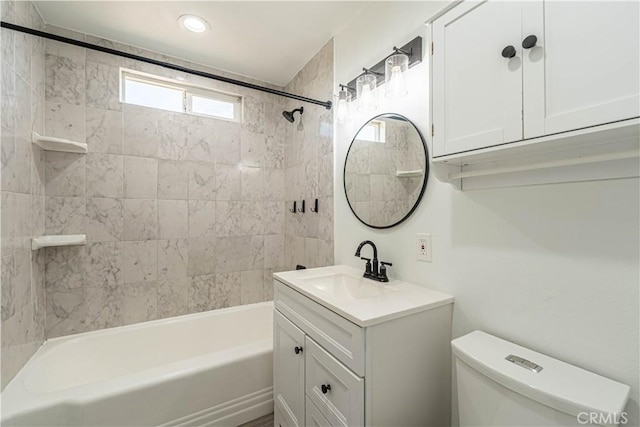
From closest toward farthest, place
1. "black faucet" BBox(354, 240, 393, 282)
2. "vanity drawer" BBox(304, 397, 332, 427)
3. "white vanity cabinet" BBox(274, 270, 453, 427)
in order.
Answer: "white vanity cabinet" BBox(274, 270, 453, 427) → "vanity drawer" BBox(304, 397, 332, 427) → "black faucet" BBox(354, 240, 393, 282)

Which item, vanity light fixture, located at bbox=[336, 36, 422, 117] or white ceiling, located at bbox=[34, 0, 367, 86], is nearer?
vanity light fixture, located at bbox=[336, 36, 422, 117]

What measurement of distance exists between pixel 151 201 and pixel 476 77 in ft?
7.66

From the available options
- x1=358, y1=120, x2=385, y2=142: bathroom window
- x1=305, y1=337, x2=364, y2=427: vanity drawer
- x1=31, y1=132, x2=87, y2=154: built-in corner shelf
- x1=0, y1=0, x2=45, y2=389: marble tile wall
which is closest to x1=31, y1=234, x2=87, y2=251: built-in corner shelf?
x1=0, y1=0, x2=45, y2=389: marble tile wall

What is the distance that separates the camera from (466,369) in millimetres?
902

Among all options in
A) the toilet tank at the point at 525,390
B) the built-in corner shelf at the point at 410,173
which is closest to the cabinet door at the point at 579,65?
the built-in corner shelf at the point at 410,173

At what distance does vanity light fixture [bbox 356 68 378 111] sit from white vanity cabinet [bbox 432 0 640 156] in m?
0.52

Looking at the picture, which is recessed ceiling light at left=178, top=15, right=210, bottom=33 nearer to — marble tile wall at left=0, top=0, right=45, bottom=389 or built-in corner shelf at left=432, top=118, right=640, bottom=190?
marble tile wall at left=0, top=0, right=45, bottom=389

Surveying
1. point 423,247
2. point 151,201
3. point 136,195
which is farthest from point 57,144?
point 423,247

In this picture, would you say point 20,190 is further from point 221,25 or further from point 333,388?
point 333,388

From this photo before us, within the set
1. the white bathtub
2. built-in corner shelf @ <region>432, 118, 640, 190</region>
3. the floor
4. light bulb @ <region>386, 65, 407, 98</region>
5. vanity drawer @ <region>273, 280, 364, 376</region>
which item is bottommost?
the floor

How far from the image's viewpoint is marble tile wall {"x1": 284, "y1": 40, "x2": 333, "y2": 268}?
82.7 inches

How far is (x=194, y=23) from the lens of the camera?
6.20ft

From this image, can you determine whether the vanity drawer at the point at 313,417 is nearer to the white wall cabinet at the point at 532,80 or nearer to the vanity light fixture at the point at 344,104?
the white wall cabinet at the point at 532,80

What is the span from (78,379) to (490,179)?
2.69m
